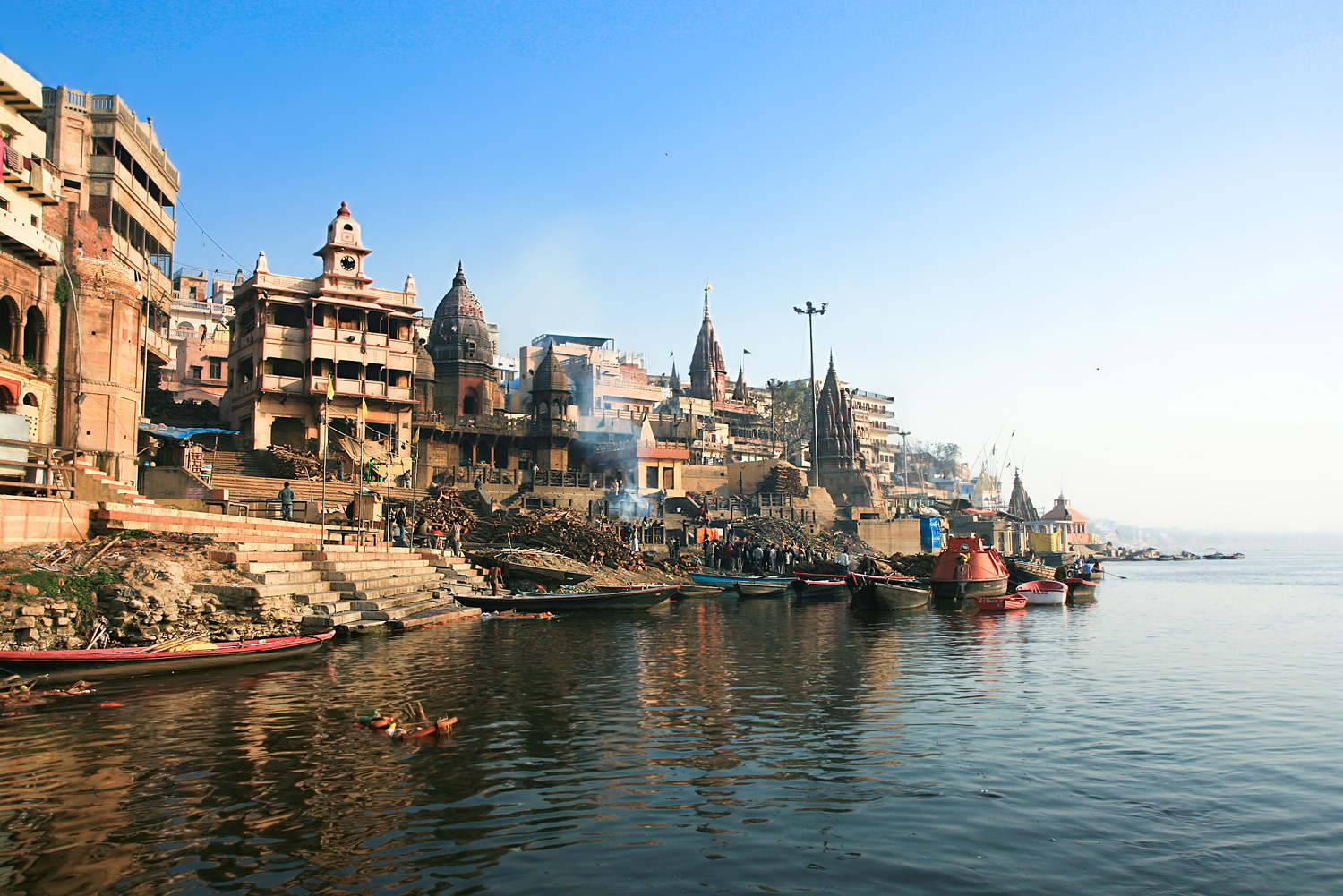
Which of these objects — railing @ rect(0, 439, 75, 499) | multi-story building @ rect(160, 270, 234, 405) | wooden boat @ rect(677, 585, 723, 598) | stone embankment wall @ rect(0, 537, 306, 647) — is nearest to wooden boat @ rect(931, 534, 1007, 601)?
wooden boat @ rect(677, 585, 723, 598)

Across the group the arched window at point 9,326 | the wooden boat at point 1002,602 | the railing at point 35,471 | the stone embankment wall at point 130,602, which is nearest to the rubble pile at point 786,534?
the wooden boat at point 1002,602

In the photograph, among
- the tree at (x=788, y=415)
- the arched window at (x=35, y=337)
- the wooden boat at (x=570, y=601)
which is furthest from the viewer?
the tree at (x=788, y=415)

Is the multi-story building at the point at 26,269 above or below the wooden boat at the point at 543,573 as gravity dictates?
above

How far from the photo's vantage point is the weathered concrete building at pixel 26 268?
2431cm

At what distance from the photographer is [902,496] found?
91.2 m

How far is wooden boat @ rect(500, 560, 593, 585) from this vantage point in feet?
109

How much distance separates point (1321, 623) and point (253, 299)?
49.3 m

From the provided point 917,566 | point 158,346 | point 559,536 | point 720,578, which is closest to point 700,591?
point 720,578

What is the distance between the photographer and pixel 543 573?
33469mm

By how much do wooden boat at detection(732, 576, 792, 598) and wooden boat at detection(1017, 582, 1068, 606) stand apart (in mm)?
10954

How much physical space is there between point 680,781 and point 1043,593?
1411 inches

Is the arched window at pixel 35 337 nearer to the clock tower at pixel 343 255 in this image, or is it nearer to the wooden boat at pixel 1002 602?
the clock tower at pixel 343 255

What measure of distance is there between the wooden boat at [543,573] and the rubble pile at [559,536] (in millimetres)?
4924

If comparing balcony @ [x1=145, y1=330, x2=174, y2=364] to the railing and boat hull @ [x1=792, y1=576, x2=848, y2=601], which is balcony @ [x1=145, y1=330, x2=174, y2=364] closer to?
the railing
